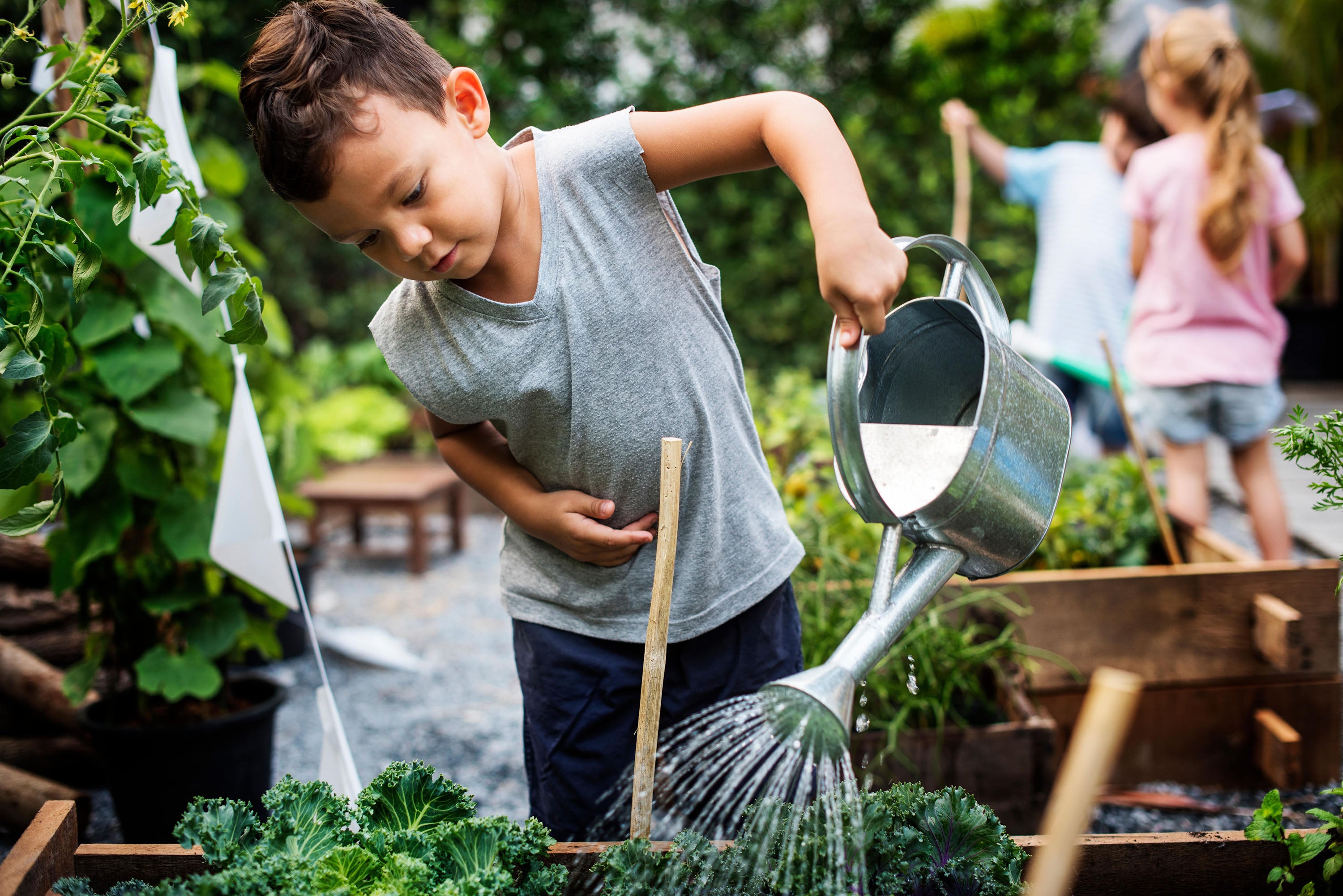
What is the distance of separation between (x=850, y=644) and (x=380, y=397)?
475 cm

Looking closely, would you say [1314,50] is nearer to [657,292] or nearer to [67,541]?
[657,292]

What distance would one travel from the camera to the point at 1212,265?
2.71 metres

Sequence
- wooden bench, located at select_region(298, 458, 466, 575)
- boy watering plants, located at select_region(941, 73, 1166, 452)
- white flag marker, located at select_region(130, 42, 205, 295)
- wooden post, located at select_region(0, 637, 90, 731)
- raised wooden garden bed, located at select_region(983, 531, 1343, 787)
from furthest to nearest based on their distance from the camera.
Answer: wooden bench, located at select_region(298, 458, 466, 575), boy watering plants, located at select_region(941, 73, 1166, 452), wooden post, located at select_region(0, 637, 90, 731), raised wooden garden bed, located at select_region(983, 531, 1343, 787), white flag marker, located at select_region(130, 42, 205, 295)

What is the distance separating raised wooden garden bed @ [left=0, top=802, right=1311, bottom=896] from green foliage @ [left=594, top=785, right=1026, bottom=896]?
6 cm

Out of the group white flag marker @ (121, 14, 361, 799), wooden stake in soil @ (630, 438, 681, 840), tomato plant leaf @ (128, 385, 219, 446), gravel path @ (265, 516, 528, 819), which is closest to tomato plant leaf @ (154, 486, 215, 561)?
tomato plant leaf @ (128, 385, 219, 446)

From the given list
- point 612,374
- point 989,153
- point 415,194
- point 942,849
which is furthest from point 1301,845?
point 989,153

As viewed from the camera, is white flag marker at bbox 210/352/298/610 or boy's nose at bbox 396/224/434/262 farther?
white flag marker at bbox 210/352/298/610

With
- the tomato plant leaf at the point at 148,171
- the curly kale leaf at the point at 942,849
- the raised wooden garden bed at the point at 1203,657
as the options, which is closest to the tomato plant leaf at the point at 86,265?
the tomato plant leaf at the point at 148,171

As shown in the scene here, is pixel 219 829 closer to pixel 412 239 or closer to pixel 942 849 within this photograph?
pixel 412 239

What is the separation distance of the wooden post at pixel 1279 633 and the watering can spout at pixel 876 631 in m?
1.44

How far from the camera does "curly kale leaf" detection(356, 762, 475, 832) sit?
1.11 m

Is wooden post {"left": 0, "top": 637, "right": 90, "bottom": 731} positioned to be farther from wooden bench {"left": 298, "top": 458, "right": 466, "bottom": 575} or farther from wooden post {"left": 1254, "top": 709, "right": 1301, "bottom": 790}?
wooden post {"left": 1254, "top": 709, "right": 1301, "bottom": 790}

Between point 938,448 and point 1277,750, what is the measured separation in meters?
1.60

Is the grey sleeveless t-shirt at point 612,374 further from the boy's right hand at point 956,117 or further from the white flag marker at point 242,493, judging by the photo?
the boy's right hand at point 956,117
